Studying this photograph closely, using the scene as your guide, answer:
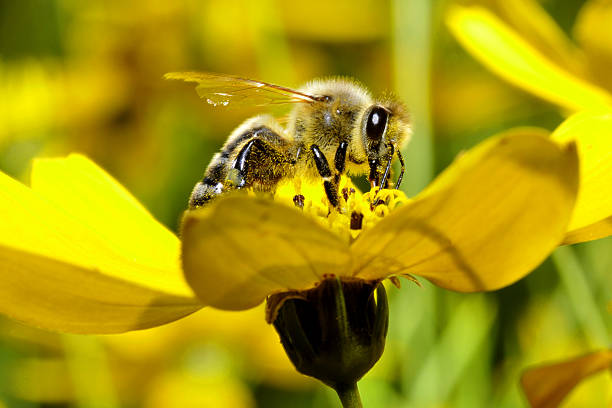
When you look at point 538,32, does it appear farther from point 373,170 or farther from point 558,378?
point 558,378

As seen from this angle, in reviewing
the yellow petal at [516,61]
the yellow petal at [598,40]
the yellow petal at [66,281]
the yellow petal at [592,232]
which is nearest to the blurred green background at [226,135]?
the yellow petal at [516,61]

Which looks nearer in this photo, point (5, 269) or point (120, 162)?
point (5, 269)

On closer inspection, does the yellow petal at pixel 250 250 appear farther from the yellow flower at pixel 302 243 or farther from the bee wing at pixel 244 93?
the bee wing at pixel 244 93

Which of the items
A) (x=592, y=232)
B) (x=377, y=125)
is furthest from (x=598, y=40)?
(x=592, y=232)

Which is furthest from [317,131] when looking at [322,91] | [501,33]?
[501,33]

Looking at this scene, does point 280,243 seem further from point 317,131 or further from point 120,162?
point 120,162
